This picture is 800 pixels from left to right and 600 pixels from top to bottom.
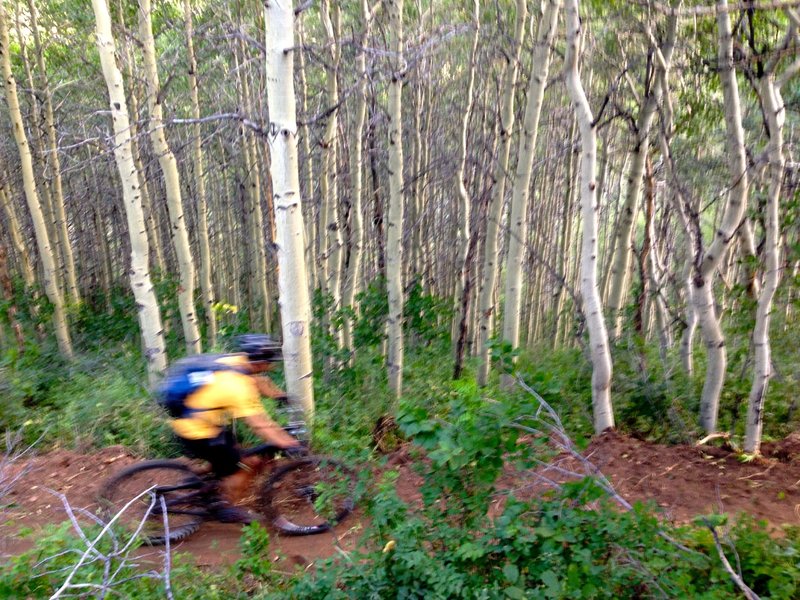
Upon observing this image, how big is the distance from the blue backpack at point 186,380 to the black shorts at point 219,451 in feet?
0.85

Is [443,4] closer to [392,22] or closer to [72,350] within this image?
[392,22]

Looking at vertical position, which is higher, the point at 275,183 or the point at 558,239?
the point at 275,183

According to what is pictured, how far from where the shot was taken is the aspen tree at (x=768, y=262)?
206 inches

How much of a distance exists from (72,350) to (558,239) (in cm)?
1087

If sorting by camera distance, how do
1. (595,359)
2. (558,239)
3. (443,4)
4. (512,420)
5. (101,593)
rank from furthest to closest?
(558,239), (443,4), (595,359), (512,420), (101,593)

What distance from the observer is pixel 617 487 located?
199 inches

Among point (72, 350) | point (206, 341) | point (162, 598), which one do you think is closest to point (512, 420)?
point (162, 598)

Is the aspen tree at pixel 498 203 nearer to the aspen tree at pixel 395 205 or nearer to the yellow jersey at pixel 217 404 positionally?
the aspen tree at pixel 395 205

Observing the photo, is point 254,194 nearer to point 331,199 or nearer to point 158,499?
point 331,199

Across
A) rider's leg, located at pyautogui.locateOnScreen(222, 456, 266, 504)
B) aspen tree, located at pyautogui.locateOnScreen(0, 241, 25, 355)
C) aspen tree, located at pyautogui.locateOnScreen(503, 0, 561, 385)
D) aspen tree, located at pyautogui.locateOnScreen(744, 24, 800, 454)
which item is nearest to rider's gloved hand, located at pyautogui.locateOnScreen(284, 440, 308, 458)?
rider's leg, located at pyautogui.locateOnScreen(222, 456, 266, 504)

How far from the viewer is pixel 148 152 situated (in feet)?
43.1

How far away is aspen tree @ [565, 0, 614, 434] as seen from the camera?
219 inches

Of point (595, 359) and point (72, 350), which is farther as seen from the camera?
point (72, 350)

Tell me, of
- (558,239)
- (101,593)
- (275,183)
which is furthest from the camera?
(558,239)
